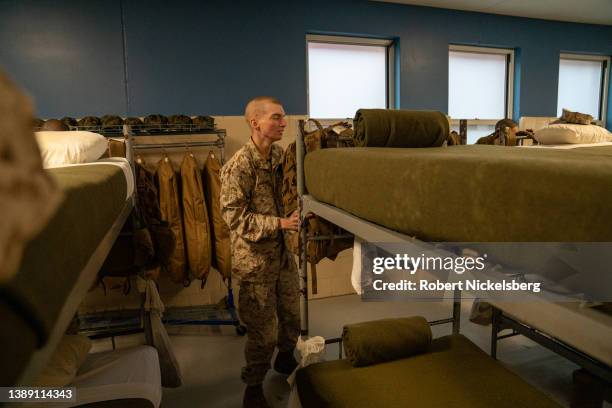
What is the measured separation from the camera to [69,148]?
5.16ft

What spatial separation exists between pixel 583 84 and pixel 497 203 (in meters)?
5.13

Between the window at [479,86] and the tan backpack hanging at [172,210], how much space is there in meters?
2.85

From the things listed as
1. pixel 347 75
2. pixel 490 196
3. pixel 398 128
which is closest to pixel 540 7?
pixel 347 75

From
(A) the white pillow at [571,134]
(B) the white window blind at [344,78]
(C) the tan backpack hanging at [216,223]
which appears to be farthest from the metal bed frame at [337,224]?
(B) the white window blind at [344,78]

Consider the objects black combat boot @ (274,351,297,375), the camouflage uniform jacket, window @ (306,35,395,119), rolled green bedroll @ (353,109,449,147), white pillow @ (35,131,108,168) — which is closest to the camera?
white pillow @ (35,131,108,168)

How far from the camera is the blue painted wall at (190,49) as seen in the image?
285 centimetres

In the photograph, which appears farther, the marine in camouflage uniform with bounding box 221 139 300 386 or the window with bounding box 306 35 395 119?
the window with bounding box 306 35 395 119

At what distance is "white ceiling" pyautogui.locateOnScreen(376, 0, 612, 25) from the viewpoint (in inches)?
143

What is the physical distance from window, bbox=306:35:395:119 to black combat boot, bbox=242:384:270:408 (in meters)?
2.46

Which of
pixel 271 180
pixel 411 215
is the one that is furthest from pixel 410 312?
pixel 411 215

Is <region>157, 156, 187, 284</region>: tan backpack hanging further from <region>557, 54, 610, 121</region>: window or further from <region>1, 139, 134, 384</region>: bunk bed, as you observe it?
<region>557, 54, 610, 121</region>: window

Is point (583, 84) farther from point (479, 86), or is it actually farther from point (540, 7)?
point (479, 86)

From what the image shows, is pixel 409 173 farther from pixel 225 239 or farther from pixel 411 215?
pixel 225 239

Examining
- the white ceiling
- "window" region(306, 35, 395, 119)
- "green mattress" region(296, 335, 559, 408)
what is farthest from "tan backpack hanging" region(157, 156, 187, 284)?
the white ceiling
